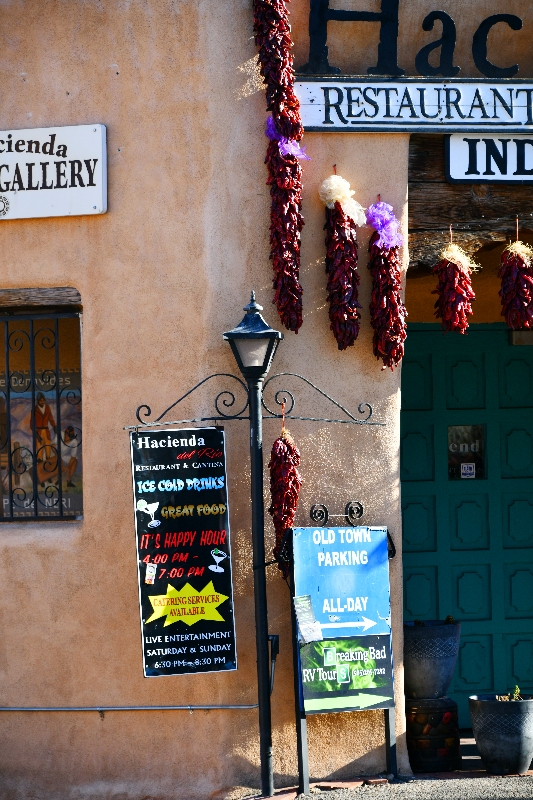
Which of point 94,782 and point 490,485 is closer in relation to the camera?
point 94,782

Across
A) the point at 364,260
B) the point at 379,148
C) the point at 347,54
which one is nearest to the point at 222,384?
the point at 364,260

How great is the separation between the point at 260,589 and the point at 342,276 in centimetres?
182

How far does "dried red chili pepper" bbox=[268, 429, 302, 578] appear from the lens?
545cm

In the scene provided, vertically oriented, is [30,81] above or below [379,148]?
above

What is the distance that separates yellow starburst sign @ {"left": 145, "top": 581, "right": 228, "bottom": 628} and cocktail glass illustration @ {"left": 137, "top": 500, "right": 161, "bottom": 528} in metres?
0.35

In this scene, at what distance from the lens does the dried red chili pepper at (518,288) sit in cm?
583

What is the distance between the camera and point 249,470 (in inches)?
228

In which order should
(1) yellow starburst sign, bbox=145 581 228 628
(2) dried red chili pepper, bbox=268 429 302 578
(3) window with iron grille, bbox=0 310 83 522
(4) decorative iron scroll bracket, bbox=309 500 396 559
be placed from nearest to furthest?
(2) dried red chili pepper, bbox=268 429 302 578 < (1) yellow starburst sign, bbox=145 581 228 628 < (4) decorative iron scroll bracket, bbox=309 500 396 559 < (3) window with iron grille, bbox=0 310 83 522

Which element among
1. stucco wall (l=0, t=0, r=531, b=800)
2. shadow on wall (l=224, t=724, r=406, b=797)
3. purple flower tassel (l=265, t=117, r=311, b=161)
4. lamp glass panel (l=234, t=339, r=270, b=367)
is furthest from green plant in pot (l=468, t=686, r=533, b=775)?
purple flower tassel (l=265, t=117, r=311, b=161)

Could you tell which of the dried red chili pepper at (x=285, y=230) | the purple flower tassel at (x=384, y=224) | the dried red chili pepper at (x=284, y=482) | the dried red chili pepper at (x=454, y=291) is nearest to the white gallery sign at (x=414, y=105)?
the dried red chili pepper at (x=285, y=230)

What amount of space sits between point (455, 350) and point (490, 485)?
1.02 metres

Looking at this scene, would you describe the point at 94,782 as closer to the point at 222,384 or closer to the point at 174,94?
the point at 222,384

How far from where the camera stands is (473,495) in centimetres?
727

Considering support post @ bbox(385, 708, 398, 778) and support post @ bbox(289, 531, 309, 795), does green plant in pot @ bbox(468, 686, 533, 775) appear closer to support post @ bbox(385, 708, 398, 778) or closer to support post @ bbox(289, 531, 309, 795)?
support post @ bbox(385, 708, 398, 778)
